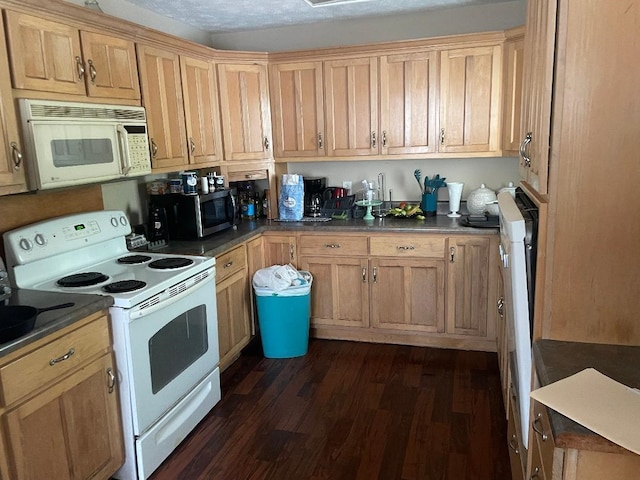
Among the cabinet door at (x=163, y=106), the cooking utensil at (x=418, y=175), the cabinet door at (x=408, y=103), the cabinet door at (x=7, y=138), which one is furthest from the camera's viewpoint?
the cooking utensil at (x=418, y=175)

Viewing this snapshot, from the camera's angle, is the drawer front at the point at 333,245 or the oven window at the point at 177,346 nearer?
the oven window at the point at 177,346

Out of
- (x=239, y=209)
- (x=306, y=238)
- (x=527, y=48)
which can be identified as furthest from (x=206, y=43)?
(x=527, y=48)

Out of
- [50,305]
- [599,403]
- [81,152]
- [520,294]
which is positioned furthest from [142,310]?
[599,403]

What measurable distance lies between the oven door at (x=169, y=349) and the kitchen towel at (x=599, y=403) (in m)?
1.66

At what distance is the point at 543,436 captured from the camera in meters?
1.31

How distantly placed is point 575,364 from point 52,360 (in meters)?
1.75

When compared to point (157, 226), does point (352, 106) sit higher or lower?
higher

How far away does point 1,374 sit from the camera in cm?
162

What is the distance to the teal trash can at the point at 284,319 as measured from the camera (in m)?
3.39

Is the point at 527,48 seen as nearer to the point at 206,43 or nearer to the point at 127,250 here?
the point at 127,250

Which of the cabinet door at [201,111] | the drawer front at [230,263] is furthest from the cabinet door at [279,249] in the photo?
the cabinet door at [201,111]

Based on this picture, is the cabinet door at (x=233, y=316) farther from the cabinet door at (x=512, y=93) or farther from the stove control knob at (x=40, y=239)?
the cabinet door at (x=512, y=93)

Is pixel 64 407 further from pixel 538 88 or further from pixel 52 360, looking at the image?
pixel 538 88

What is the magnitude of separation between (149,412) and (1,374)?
2.60 ft
